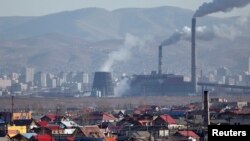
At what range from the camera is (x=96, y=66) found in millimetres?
151750

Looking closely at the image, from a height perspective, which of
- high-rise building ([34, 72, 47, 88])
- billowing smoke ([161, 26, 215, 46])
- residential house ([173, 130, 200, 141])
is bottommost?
residential house ([173, 130, 200, 141])

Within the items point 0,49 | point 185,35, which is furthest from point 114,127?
point 0,49

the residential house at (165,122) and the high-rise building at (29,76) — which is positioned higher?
the high-rise building at (29,76)

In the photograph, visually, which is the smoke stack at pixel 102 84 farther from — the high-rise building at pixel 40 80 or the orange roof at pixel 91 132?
the orange roof at pixel 91 132

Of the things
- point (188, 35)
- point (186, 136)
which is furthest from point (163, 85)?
point (186, 136)

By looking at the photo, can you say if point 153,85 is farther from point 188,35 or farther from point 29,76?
point 29,76

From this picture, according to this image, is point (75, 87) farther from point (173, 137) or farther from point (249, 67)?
point (173, 137)

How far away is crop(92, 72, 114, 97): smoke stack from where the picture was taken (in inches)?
3268

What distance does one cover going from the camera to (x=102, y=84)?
83000 mm

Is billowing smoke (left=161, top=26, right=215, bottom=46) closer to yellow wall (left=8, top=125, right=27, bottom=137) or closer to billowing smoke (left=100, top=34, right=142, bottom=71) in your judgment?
billowing smoke (left=100, top=34, right=142, bottom=71)

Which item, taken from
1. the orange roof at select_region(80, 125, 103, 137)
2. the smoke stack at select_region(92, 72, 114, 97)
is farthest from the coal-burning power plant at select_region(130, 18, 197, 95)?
the orange roof at select_region(80, 125, 103, 137)

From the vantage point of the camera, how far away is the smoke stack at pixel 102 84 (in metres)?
83.0

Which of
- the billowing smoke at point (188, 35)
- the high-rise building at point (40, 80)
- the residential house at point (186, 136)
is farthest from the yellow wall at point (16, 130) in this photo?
the high-rise building at point (40, 80)

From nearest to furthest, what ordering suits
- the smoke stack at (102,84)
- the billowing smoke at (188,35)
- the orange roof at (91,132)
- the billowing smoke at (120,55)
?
1. the orange roof at (91,132)
2. the billowing smoke at (188,35)
3. the smoke stack at (102,84)
4. the billowing smoke at (120,55)
